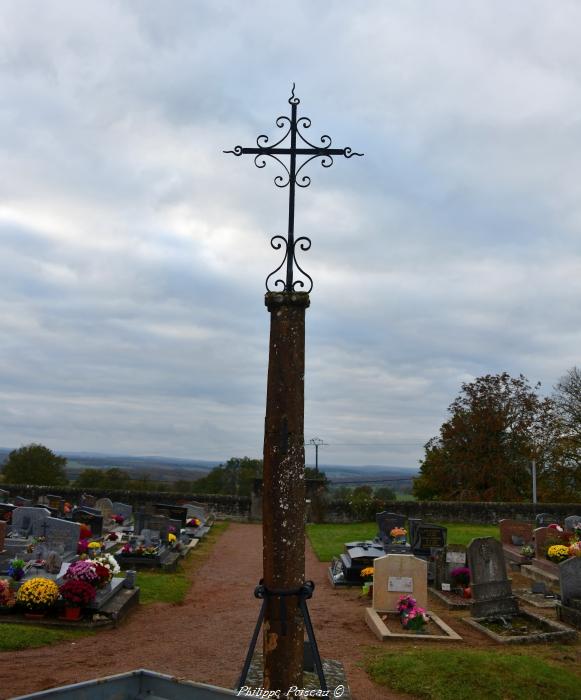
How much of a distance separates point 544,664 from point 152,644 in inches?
205

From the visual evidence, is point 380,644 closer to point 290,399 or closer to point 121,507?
point 290,399

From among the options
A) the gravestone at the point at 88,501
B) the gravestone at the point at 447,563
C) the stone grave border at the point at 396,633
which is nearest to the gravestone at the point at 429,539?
the gravestone at the point at 447,563

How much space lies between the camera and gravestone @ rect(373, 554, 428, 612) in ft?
36.6

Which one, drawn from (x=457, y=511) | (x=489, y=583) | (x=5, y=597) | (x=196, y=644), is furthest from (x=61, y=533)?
(x=457, y=511)

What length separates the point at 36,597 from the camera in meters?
10.0

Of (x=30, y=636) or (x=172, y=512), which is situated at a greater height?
(x=172, y=512)

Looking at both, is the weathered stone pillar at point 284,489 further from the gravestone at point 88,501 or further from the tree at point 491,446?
the tree at point 491,446

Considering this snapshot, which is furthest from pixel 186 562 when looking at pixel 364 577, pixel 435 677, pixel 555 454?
pixel 555 454

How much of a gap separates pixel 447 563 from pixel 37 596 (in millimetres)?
8333

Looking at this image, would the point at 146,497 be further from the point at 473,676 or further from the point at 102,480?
the point at 102,480

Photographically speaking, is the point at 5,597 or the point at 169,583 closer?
the point at 5,597

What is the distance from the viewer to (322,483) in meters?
27.7

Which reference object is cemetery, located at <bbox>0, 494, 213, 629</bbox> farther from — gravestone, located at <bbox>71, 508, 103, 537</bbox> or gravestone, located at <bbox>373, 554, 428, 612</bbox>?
gravestone, located at <bbox>373, 554, 428, 612</bbox>

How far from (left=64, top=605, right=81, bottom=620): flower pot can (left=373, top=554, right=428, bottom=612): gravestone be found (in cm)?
490
